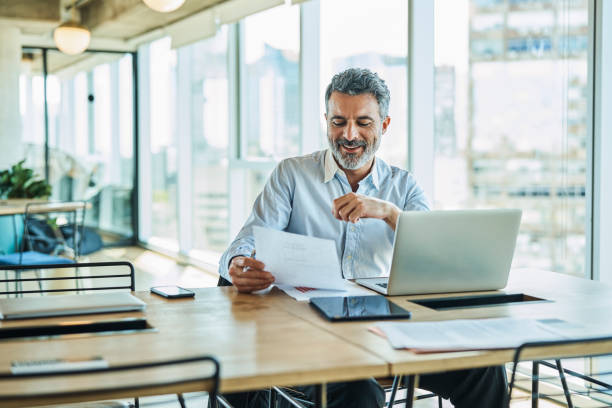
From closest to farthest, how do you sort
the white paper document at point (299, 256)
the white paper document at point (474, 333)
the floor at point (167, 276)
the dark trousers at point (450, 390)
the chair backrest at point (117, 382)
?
the chair backrest at point (117, 382)
the white paper document at point (474, 333)
the dark trousers at point (450, 390)
the white paper document at point (299, 256)
the floor at point (167, 276)

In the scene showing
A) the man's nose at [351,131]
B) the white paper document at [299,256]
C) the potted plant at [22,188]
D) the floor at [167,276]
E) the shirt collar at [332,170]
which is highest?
the man's nose at [351,131]

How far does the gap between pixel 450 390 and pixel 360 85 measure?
3.54 ft

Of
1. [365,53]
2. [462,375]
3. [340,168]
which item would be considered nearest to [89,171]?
[365,53]

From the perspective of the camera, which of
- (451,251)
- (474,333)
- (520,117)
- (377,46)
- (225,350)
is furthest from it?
(377,46)

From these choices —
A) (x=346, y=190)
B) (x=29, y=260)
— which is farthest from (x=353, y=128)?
(x=29, y=260)

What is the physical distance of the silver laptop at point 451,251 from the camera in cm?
182

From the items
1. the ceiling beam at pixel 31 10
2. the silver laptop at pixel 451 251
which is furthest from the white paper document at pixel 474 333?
the ceiling beam at pixel 31 10

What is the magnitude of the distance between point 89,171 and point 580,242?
7.39 metres

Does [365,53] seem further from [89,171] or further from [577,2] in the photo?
[89,171]

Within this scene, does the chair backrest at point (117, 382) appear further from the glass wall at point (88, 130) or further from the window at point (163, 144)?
the glass wall at point (88, 130)

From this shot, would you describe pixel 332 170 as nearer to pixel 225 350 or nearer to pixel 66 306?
pixel 66 306

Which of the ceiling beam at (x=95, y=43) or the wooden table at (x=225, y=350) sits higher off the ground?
the ceiling beam at (x=95, y=43)

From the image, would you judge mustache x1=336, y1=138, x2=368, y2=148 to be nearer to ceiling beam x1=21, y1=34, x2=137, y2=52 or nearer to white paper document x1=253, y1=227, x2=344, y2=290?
white paper document x1=253, y1=227, x2=344, y2=290

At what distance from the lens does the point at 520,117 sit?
160 inches
